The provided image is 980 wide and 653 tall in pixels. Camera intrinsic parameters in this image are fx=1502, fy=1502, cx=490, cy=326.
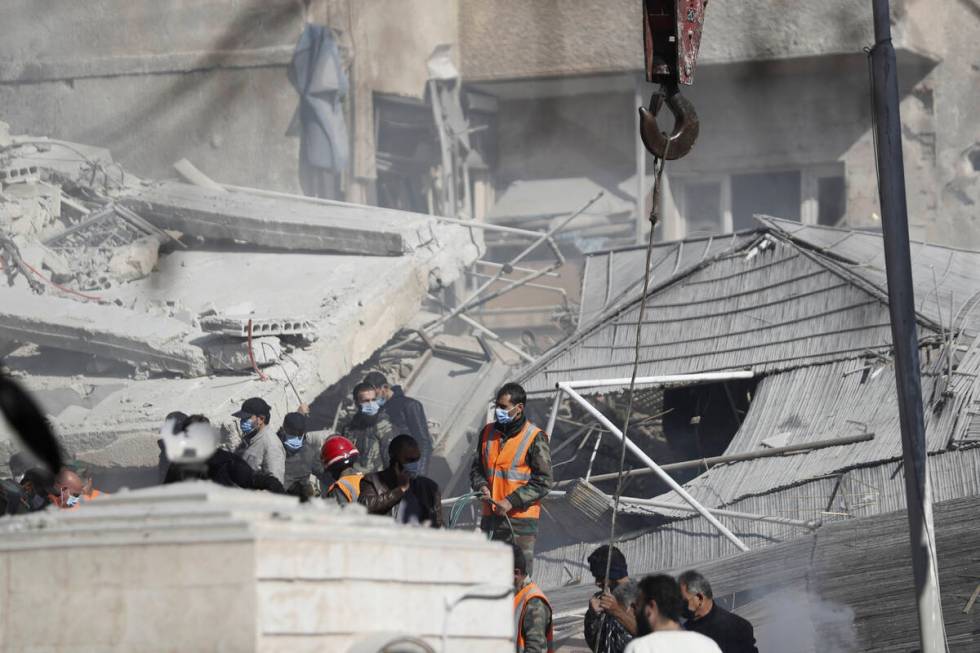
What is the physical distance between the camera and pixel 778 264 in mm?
12586

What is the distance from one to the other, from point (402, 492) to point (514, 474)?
4.44 ft

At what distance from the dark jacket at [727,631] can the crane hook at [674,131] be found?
6.78 feet

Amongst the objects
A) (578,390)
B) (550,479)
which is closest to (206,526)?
(550,479)

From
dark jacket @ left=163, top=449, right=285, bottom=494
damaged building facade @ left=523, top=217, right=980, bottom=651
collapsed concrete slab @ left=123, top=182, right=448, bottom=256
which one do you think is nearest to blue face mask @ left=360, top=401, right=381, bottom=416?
damaged building facade @ left=523, top=217, right=980, bottom=651

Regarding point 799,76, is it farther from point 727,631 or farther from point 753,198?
point 727,631

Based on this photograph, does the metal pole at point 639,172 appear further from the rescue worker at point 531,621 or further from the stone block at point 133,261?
the rescue worker at point 531,621

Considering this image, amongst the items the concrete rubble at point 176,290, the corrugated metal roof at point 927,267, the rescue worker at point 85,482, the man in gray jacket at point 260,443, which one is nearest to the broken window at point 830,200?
the corrugated metal roof at point 927,267

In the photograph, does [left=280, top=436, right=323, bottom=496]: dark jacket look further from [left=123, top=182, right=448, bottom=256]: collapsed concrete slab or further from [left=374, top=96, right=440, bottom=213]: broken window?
[left=374, top=96, right=440, bottom=213]: broken window

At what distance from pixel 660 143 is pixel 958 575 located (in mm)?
2935

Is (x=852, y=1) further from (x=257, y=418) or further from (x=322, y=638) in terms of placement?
(x=322, y=638)

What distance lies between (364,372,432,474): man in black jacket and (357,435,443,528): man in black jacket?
3901mm

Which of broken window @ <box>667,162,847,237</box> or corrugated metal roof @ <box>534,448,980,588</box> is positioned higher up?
broken window @ <box>667,162,847,237</box>

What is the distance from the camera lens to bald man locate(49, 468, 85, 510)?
873cm

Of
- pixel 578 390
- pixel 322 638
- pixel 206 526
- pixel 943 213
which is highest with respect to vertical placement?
pixel 943 213
